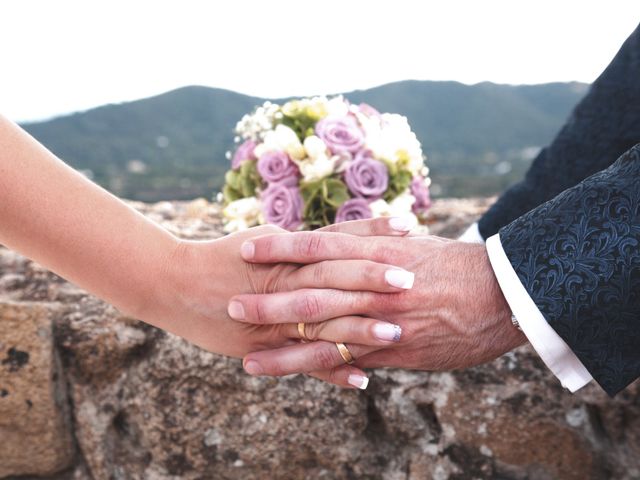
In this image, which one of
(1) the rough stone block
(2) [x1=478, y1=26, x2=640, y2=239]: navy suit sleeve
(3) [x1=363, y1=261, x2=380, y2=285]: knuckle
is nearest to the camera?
(3) [x1=363, y1=261, x2=380, y2=285]: knuckle

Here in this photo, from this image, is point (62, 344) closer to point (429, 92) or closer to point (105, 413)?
point (105, 413)

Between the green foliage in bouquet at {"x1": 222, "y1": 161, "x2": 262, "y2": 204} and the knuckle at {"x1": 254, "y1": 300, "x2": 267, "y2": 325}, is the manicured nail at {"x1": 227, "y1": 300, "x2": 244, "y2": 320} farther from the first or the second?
the green foliage in bouquet at {"x1": 222, "y1": 161, "x2": 262, "y2": 204}

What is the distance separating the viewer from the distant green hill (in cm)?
5219

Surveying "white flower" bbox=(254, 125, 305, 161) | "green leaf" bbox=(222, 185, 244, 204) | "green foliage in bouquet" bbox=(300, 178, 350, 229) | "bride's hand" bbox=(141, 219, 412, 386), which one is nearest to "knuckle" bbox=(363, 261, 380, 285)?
"bride's hand" bbox=(141, 219, 412, 386)

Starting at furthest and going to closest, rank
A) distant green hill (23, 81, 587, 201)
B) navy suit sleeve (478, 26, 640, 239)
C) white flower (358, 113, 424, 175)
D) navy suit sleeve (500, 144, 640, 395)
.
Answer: distant green hill (23, 81, 587, 201), white flower (358, 113, 424, 175), navy suit sleeve (478, 26, 640, 239), navy suit sleeve (500, 144, 640, 395)

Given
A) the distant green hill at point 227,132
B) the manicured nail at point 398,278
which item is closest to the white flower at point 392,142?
the manicured nail at point 398,278

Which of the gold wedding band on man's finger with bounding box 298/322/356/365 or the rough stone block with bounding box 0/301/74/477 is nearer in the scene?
the gold wedding band on man's finger with bounding box 298/322/356/365

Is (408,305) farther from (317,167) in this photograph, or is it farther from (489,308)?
(317,167)

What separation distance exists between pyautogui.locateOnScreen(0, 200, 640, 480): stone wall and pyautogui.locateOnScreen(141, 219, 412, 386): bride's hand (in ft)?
0.61

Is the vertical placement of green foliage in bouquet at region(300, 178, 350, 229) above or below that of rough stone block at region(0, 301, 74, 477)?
above

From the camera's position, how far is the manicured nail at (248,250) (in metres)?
1.66

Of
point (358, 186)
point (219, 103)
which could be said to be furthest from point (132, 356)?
point (219, 103)

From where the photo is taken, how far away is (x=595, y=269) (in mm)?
1347

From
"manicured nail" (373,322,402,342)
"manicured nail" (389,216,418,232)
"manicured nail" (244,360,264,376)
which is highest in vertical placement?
"manicured nail" (389,216,418,232)
